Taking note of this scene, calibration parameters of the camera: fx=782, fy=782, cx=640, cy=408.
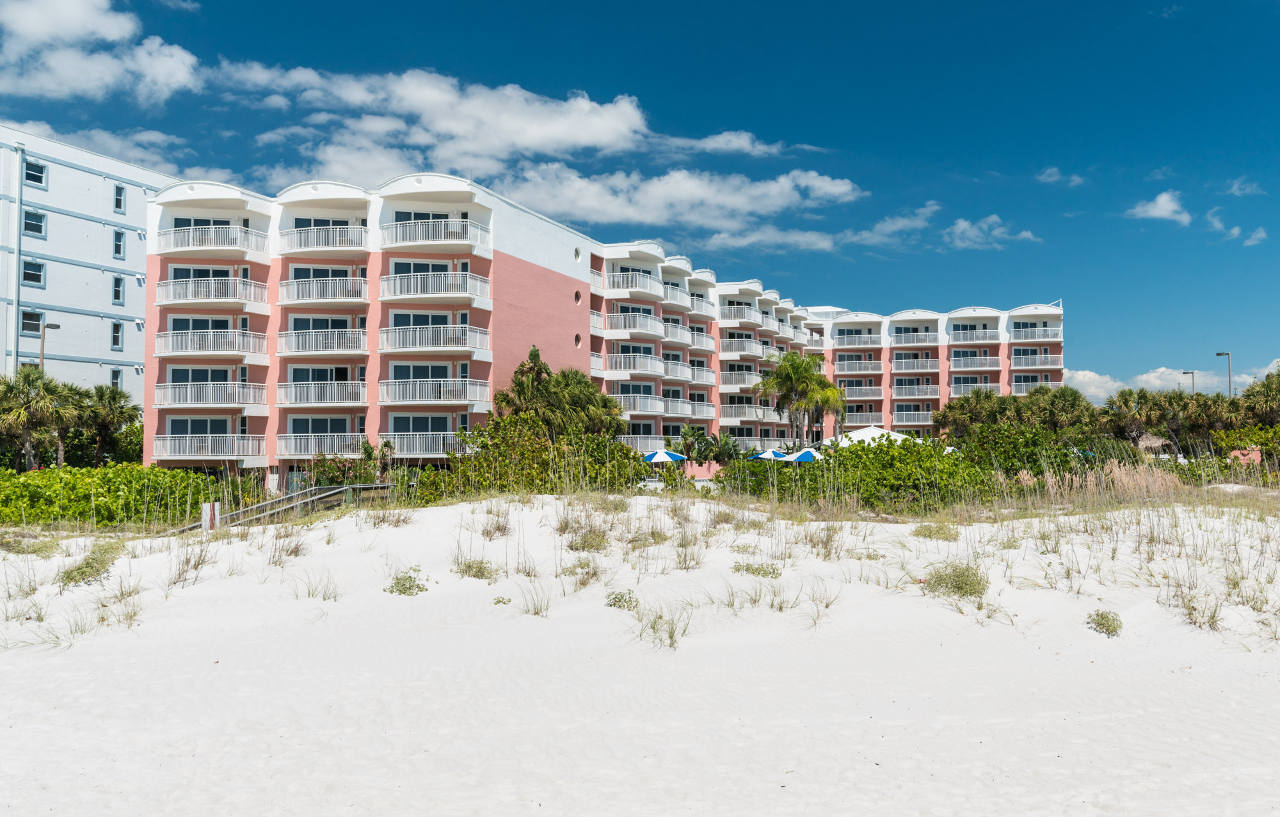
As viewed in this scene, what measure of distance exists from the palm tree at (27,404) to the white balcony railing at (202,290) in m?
6.57

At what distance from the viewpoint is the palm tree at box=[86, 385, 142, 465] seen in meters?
39.4

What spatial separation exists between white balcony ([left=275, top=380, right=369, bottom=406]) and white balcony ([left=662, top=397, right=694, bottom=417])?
19.5 metres

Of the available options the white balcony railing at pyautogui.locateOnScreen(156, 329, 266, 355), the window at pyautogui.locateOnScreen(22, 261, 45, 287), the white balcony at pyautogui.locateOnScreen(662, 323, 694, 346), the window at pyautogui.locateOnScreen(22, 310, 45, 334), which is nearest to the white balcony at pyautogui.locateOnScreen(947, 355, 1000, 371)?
the white balcony at pyautogui.locateOnScreen(662, 323, 694, 346)

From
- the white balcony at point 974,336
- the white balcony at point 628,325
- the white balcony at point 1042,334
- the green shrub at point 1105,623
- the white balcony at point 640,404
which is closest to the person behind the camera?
the green shrub at point 1105,623

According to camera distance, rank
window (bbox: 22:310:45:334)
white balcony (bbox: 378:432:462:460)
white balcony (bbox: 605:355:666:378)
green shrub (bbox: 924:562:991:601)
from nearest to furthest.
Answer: green shrub (bbox: 924:562:991:601)
white balcony (bbox: 378:432:462:460)
window (bbox: 22:310:45:334)
white balcony (bbox: 605:355:666:378)

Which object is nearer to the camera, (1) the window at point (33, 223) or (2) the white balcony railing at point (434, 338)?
(2) the white balcony railing at point (434, 338)

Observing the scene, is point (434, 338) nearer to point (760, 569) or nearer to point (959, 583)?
point (760, 569)

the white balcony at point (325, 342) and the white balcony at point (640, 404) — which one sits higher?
the white balcony at point (325, 342)

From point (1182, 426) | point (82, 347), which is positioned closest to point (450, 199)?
point (82, 347)

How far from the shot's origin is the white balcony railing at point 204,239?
128 feet

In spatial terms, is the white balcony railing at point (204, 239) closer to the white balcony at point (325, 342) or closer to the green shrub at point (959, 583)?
the white balcony at point (325, 342)

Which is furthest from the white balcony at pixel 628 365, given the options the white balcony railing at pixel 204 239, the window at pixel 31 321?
the window at pixel 31 321

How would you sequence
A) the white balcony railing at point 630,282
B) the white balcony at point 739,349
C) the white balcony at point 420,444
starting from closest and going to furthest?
the white balcony at point 420,444, the white balcony railing at point 630,282, the white balcony at point 739,349

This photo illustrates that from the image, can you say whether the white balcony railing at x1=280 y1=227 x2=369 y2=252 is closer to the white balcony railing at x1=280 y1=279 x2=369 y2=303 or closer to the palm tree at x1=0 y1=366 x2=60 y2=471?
the white balcony railing at x1=280 y1=279 x2=369 y2=303
